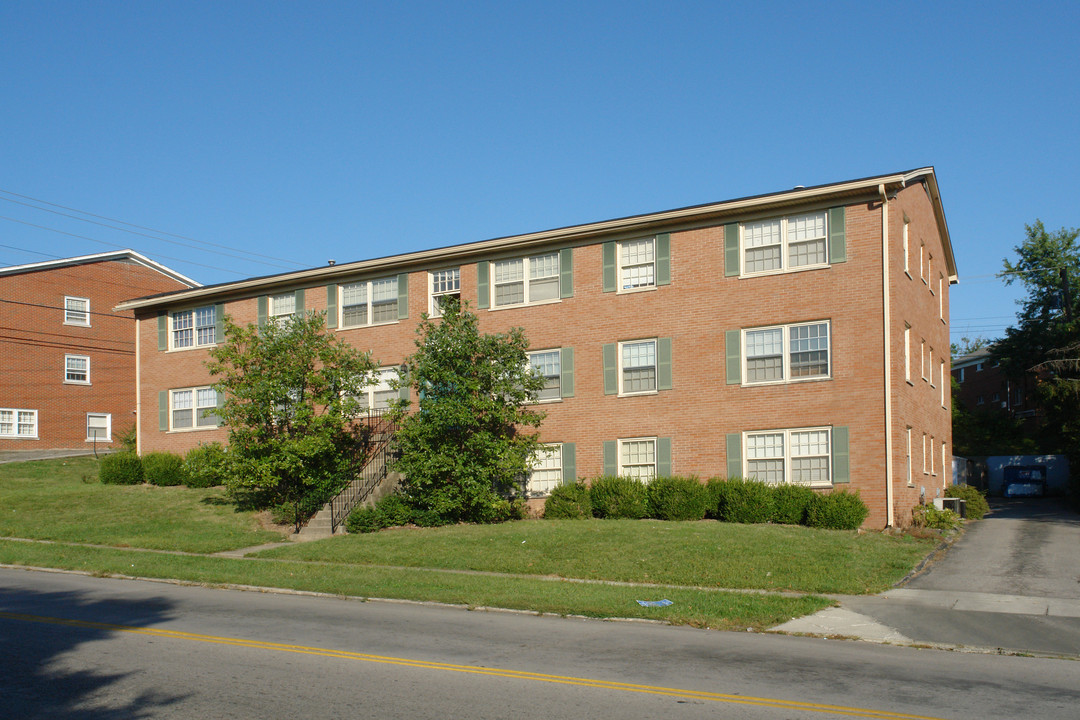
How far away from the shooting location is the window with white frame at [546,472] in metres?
26.3

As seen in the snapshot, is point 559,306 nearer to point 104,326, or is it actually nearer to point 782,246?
point 782,246

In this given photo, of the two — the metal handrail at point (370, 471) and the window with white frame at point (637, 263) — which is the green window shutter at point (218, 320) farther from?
the window with white frame at point (637, 263)

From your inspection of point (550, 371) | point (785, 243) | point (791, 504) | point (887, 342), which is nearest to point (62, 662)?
point (791, 504)

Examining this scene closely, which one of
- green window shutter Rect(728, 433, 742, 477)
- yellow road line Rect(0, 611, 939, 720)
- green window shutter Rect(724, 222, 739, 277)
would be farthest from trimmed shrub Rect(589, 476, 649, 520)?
yellow road line Rect(0, 611, 939, 720)

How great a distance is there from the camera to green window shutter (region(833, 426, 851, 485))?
73.5 feet

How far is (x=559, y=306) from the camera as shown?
87.8 ft

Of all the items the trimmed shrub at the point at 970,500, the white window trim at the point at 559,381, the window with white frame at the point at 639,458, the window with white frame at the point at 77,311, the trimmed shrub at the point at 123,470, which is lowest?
the trimmed shrub at the point at 970,500

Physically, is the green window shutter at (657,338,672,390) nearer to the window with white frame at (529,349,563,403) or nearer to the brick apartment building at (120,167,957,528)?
the brick apartment building at (120,167,957,528)

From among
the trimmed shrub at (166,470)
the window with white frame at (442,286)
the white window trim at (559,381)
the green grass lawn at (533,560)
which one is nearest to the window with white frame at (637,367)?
the white window trim at (559,381)

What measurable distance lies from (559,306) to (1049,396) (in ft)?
68.4

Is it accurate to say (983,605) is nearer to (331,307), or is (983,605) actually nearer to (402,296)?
(402,296)

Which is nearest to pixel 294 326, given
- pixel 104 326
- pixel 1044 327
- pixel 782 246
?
pixel 782 246

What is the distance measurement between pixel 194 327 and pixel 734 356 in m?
20.6

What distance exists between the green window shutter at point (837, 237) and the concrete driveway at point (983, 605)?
733cm
